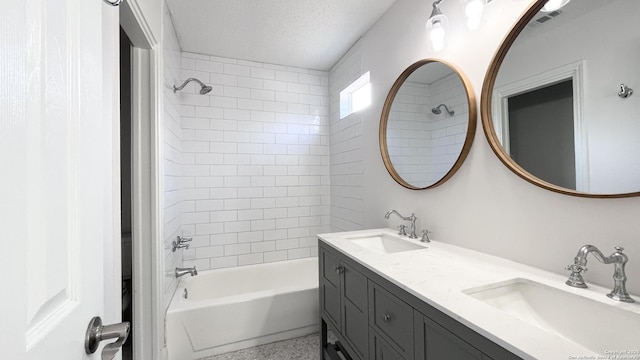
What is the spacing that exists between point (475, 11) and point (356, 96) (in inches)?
55.4

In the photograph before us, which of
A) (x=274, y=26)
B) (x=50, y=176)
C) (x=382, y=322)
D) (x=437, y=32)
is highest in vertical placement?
(x=274, y=26)

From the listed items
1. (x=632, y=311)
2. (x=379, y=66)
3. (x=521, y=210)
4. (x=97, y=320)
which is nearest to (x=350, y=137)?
(x=379, y=66)

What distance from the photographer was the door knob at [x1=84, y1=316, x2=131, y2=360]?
1.63 ft

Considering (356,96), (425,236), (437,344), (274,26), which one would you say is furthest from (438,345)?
(274,26)

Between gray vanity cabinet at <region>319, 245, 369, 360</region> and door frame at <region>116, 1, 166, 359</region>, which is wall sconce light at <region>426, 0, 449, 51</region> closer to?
gray vanity cabinet at <region>319, 245, 369, 360</region>

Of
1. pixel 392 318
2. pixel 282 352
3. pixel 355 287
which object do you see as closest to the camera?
pixel 392 318

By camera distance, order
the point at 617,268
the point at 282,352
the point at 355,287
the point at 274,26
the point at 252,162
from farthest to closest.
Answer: the point at 252,162, the point at 274,26, the point at 282,352, the point at 355,287, the point at 617,268

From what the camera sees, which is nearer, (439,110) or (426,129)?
(439,110)

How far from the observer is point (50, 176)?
41 cm

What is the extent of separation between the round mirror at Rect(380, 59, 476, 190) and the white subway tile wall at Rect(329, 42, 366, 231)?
0.48 meters

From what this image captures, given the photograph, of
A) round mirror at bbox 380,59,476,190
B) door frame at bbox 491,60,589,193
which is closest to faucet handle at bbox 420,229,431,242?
round mirror at bbox 380,59,476,190

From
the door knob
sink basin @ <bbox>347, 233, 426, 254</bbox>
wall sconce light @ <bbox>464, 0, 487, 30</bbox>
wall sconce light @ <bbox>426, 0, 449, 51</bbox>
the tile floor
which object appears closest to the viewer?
the door knob

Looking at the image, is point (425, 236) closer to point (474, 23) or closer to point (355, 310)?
point (355, 310)

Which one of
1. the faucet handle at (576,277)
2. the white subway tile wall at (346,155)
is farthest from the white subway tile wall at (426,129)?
the faucet handle at (576,277)
